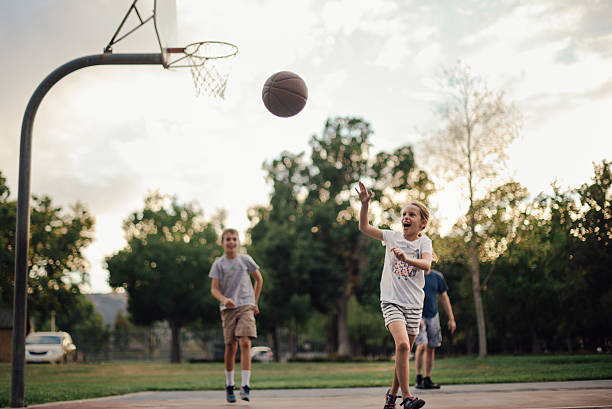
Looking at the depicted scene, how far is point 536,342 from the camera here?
32.0 metres

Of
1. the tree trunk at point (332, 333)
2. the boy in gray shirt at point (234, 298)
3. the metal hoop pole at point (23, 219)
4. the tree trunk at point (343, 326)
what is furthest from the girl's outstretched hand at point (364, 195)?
the tree trunk at point (332, 333)

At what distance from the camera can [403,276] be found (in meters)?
5.75

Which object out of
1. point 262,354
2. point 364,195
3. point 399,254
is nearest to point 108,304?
point 262,354

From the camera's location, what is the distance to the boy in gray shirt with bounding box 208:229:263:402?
7.58 m

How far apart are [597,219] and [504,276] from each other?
1811 cm

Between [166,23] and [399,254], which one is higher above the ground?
[166,23]

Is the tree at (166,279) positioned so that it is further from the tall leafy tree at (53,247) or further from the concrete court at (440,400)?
the concrete court at (440,400)

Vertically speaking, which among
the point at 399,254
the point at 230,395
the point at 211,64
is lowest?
the point at 230,395

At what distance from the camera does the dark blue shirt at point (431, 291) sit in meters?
8.98

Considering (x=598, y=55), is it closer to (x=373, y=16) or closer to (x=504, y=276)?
(x=373, y=16)

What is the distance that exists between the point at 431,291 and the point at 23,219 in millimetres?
5591

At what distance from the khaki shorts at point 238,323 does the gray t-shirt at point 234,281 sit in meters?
0.07

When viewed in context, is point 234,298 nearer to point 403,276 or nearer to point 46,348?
point 403,276

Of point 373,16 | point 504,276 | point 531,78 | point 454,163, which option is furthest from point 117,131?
point 504,276
